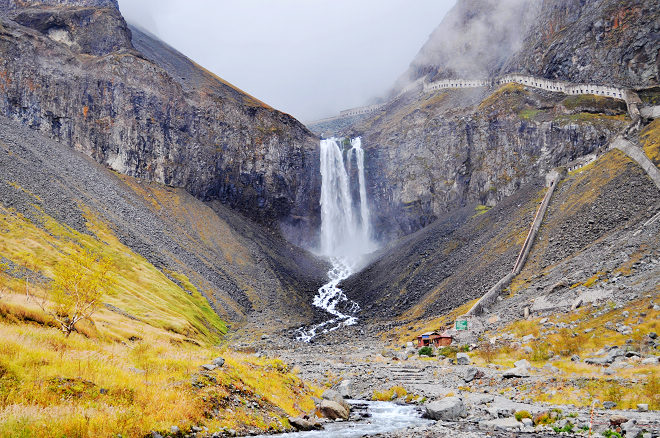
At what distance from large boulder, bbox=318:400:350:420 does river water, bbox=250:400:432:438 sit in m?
0.53

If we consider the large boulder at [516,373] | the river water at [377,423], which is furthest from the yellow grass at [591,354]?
the river water at [377,423]

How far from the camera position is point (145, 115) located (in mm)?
97875

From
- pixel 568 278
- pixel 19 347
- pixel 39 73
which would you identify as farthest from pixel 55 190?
pixel 568 278

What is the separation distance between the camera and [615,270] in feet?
116

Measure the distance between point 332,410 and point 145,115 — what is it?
9705 centimetres

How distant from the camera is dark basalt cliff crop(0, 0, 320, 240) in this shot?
88750mm

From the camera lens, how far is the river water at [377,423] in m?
15.1

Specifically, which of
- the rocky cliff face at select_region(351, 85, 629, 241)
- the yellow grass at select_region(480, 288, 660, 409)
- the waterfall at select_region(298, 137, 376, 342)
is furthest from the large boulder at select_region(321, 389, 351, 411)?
the waterfall at select_region(298, 137, 376, 342)

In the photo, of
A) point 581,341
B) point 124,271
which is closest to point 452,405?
point 581,341

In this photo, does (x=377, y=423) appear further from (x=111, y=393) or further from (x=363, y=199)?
(x=363, y=199)

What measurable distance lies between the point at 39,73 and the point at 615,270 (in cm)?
10928

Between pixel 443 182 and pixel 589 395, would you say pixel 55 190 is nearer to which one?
pixel 589 395

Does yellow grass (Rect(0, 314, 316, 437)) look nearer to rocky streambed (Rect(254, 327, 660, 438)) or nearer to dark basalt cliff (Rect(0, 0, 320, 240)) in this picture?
rocky streambed (Rect(254, 327, 660, 438))

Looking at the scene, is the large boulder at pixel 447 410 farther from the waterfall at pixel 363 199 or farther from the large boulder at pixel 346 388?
the waterfall at pixel 363 199
